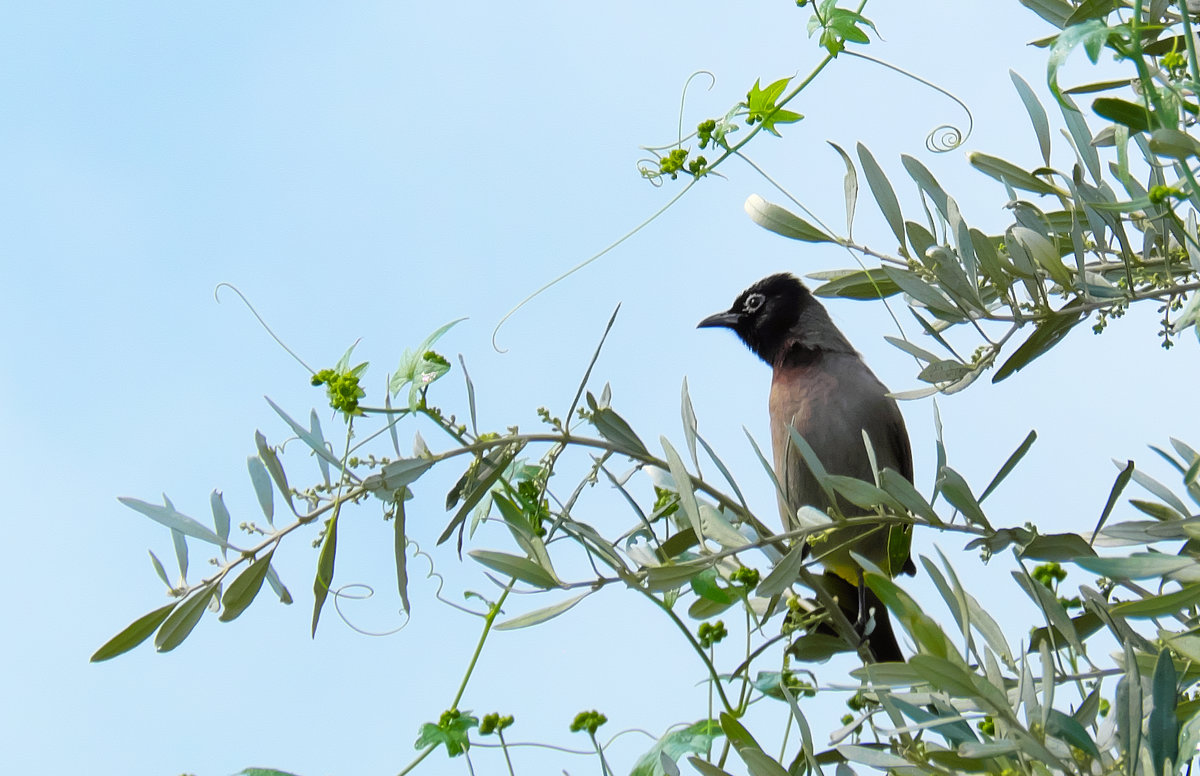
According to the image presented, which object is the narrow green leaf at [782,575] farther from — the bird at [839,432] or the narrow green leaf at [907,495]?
the bird at [839,432]

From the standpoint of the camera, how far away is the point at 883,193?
6.94 feet

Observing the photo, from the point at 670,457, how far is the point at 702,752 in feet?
1.72

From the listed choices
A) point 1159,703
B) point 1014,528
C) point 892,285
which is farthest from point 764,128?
point 1159,703

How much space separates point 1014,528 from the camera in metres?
1.87

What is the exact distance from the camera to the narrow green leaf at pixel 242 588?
2055mm

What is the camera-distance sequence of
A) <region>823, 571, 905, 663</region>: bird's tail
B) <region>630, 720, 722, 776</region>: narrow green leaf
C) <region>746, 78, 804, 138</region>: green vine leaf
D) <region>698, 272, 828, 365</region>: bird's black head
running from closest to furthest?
<region>630, 720, 722, 776</region>: narrow green leaf < <region>746, 78, 804, 138</region>: green vine leaf < <region>823, 571, 905, 663</region>: bird's tail < <region>698, 272, 828, 365</region>: bird's black head

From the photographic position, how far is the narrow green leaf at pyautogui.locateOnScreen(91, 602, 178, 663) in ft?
6.73

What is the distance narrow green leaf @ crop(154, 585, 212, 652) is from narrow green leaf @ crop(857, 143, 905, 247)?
136cm

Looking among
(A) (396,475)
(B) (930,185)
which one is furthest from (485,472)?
(B) (930,185)

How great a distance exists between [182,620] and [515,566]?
603 millimetres

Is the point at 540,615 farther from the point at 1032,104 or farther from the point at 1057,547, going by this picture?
the point at 1032,104

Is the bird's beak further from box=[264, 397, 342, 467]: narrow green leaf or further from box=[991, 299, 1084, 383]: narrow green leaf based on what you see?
box=[264, 397, 342, 467]: narrow green leaf

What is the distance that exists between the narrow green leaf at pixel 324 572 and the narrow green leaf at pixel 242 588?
0.11 metres

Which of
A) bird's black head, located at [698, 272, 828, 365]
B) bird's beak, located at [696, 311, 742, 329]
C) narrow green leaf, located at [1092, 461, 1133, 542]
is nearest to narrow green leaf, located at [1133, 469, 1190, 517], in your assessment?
narrow green leaf, located at [1092, 461, 1133, 542]
